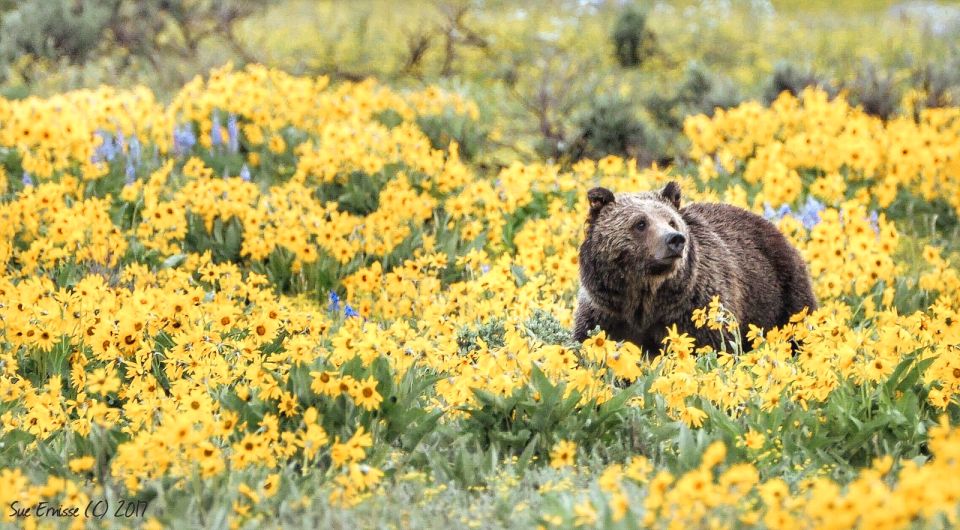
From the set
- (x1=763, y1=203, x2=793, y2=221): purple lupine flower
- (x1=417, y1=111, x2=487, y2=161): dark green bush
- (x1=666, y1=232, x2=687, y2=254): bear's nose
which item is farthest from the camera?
(x1=417, y1=111, x2=487, y2=161): dark green bush

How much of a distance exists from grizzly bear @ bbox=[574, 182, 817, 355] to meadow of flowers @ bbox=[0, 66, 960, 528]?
0.75 feet

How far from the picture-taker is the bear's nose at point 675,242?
4.91m

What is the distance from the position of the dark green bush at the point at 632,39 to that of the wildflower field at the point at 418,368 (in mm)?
7745

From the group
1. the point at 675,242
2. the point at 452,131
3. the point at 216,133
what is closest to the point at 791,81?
the point at 452,131

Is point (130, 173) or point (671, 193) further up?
point (671, 193)

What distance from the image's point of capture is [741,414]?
14.6ft

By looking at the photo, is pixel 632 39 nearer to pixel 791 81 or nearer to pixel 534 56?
pixel 534 56

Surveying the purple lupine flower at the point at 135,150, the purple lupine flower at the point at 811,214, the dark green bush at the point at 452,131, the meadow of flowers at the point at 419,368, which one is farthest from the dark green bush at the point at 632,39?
the purple lupine flower at the point at 135,150

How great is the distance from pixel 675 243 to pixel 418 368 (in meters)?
1.29

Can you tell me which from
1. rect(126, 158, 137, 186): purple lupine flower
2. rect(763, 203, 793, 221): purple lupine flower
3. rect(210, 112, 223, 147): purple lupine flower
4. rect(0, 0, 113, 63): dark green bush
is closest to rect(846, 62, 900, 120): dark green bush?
rect(763, 203, 793, 221): purple lupine flower

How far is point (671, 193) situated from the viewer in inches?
217

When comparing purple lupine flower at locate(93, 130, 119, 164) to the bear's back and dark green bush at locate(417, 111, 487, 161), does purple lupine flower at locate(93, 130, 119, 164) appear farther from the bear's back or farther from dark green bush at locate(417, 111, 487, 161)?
the bear's back

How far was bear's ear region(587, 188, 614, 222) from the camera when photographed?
17.6ft

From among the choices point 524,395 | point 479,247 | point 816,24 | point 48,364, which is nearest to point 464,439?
point 524,395
